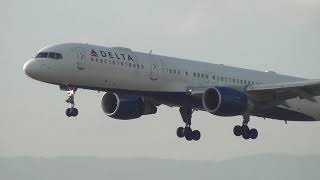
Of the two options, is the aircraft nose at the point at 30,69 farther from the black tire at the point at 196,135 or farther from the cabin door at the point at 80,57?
the black tire at the point at 196,135

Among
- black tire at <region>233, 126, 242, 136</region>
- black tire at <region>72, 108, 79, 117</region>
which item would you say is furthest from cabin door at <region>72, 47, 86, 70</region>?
black tire at <region>233, 126, 242, 136</region>

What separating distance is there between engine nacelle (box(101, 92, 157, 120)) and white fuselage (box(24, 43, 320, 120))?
5.31 m

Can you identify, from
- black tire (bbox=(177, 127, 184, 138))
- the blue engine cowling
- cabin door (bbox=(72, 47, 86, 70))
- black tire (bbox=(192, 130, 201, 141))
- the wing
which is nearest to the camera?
cabin door (bbox=(72, 47, 86, 70))

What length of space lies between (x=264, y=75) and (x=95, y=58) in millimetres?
17624

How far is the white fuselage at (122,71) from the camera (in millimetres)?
79562

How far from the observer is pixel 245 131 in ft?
285

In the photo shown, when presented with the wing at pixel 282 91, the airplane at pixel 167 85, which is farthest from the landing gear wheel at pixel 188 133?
the wing at pixel 282 91

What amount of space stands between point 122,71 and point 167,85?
423cm

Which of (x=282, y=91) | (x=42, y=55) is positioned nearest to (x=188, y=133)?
(x=282, y=91)

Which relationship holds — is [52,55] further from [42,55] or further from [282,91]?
[282,91]

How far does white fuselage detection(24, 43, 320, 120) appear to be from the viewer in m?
79.6

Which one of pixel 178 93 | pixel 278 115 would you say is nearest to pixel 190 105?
pixel 178 93

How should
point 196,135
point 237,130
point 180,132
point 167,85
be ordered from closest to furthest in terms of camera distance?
point 167,85 → point 237,130 → point 196,135 → point 180,132

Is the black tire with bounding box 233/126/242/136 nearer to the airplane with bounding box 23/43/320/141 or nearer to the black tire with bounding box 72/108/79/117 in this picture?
the airplane with bounding box 23/43/320/141
